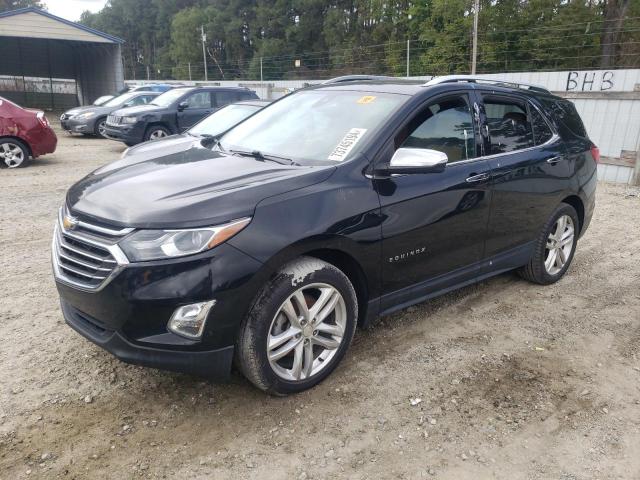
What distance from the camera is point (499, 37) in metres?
30.9

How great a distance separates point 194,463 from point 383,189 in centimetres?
184

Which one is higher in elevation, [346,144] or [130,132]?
[346,144]

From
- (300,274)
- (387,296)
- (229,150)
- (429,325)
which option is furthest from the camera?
(429,325)

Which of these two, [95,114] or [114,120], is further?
[95,114]

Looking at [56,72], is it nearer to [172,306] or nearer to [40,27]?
[40,27]

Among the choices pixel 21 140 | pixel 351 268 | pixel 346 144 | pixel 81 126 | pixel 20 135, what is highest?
pixel 346 144

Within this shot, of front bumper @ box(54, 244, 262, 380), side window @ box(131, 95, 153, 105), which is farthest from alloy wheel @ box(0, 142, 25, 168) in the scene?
front bumper @ box(54, 244, 262, 380)

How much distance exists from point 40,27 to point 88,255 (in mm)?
24577

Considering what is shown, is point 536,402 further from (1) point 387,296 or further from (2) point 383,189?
(2) point 383,189

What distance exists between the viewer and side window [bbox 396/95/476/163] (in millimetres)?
3455

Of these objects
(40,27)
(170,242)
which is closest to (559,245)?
(170,242)

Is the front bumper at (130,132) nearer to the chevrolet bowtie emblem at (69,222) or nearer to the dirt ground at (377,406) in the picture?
the dirt ground at (377,406)

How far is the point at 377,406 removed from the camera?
301 centimetres

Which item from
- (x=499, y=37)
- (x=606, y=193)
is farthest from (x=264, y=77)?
(x=606, y=193)
